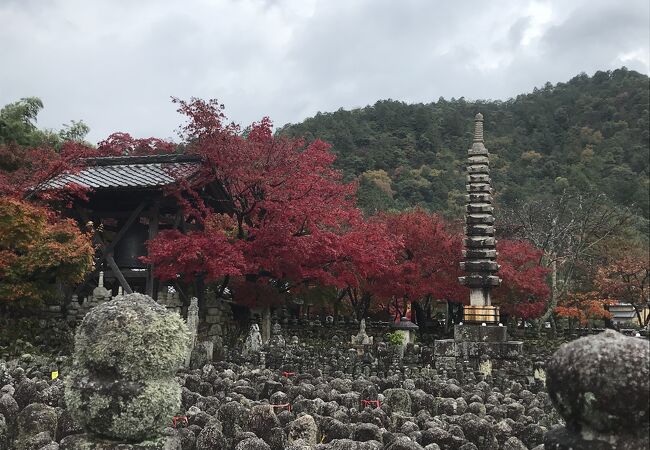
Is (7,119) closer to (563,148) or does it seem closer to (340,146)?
(340,146)

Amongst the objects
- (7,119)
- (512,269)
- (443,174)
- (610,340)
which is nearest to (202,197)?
(512,269)

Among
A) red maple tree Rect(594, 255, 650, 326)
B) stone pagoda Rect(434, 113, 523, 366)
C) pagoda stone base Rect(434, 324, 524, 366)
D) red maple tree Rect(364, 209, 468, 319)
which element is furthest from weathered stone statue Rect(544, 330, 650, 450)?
red maple tree Rect(594, 255, 650, 326)

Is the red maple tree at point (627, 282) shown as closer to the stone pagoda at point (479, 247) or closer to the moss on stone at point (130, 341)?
the stone pagoda at point (479, 247)

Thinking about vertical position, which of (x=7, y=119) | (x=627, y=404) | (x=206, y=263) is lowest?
(x=627, y=404)

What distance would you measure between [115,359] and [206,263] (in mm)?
11891

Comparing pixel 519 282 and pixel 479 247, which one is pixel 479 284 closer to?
pixel 479 247

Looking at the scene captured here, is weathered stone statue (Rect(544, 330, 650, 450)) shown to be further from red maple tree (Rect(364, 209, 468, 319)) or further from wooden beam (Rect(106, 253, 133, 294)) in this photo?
red maple tree (Rect(364, 209, 468, 319))

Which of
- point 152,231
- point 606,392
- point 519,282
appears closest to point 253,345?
point 152,231

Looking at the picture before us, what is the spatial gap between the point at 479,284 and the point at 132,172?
9.63 m

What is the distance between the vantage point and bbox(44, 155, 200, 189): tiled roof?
16.4m

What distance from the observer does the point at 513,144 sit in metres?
63.1

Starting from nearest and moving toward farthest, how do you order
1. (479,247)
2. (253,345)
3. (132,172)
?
1. (253,345)
2. (132,172)
3. (479,247)

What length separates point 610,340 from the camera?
2.96 metres

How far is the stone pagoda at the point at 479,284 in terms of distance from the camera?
16.0 meters
